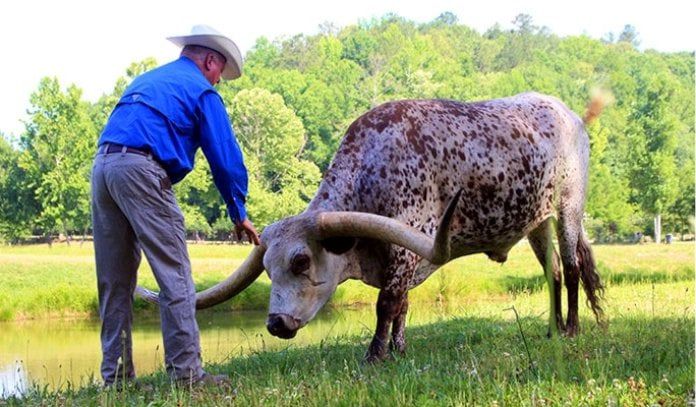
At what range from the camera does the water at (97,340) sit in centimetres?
1273

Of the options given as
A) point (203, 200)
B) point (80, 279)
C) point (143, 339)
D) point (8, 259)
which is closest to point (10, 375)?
point (143, 339)

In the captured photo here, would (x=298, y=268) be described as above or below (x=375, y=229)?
below

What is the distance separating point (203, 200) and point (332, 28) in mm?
85189

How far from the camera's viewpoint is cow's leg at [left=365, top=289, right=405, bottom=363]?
673 centimetres

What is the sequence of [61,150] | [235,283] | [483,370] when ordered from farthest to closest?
[61,150], [235,283], [483,370]

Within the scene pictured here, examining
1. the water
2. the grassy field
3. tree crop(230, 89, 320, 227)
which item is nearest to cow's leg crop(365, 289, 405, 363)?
the grassy field

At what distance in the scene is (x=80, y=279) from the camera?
28.7m

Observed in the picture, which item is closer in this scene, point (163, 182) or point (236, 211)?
point (163, 182)

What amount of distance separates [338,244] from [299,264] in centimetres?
38

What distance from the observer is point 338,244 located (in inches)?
265

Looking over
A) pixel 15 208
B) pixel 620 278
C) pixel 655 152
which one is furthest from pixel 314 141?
pixel 620 278

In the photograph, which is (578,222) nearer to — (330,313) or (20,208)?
(330,313)

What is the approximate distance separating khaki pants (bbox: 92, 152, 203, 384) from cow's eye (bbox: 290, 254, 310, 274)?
773 mm

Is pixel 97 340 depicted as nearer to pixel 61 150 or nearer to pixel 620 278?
pixel 620 278
